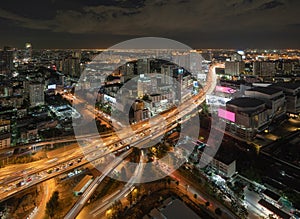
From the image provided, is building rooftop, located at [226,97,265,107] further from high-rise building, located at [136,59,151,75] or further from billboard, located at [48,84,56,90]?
billboard, located at [48,84,56,90]

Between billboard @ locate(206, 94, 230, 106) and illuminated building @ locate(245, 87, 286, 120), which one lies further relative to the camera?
billboard @ locate(206, 94, 230, 106)

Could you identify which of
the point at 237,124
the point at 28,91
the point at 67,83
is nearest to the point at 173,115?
the point at 237,124

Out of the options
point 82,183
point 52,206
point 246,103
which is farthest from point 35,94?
point 246,103

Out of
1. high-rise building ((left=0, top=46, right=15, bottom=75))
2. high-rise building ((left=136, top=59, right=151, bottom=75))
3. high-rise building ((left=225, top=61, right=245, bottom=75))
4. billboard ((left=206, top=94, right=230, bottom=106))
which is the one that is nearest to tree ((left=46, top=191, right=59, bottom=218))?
billboard ((left=206, top=94, right=230, bottom=106))

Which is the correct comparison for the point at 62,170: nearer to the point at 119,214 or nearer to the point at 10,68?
the point at 119,214

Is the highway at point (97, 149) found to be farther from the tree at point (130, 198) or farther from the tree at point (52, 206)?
the tree at point (130, 198)

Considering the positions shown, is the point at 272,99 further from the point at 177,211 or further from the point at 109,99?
the point at 109,99

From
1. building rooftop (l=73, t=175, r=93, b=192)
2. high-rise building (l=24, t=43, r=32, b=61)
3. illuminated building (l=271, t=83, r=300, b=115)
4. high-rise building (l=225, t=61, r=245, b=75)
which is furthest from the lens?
high-rise building (l=24, t=43, r=32, b=61)

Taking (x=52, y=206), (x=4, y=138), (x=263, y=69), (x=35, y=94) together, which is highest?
(x=263, y=69)
